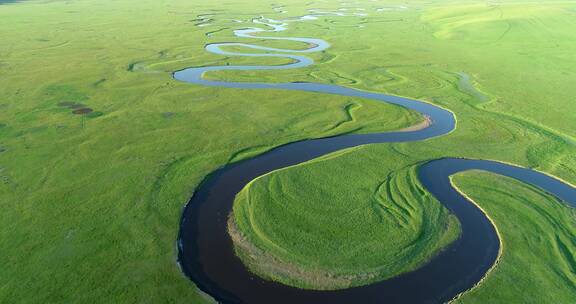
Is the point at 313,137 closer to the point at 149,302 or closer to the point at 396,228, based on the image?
the point at 396,228

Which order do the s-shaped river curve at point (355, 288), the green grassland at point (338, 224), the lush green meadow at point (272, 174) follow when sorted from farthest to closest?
the green grassland at point (338, 224) < the lush green meadow at point (272, 174) < the s-shaped river curve at point (355, 288)

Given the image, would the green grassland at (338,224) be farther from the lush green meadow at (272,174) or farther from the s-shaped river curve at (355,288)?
the s-shaped river curve at (355,288)

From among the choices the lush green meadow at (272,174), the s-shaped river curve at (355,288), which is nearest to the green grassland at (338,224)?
the lush green meadow at (272,174)

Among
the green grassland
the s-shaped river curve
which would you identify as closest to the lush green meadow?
the green grassland

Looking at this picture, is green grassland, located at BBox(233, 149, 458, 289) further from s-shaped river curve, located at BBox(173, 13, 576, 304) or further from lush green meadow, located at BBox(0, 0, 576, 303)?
s-shaped river curve, located at BBox(173, 13, 576, 304)

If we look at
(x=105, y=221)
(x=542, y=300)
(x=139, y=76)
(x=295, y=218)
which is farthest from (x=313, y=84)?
(x=542, y=300)

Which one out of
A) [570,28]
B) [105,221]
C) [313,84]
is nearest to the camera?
[105,221]
